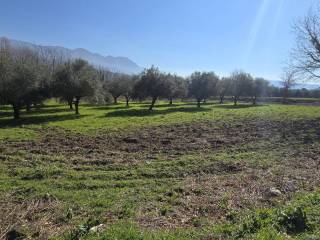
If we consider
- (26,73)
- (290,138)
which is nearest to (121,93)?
(26,73)

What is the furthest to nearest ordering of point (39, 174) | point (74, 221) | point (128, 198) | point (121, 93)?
point (121, 93) → point (39, 174) → point (128, 198) → point (74, 221)

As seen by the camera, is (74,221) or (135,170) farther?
(135,170)

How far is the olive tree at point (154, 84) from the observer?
202 feet

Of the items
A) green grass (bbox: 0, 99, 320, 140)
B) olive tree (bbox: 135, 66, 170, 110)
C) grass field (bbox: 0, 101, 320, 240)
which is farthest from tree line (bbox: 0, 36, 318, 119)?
grass field (bbox: 0, 101, 320, 240)

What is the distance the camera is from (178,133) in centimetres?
2720

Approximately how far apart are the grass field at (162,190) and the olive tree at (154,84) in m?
40.9

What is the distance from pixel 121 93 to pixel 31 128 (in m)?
52.0

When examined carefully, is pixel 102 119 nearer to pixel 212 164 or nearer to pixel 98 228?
pixel 212 164

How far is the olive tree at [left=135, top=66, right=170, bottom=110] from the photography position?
61.7 metres

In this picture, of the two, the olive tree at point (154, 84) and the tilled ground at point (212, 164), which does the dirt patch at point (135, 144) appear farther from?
the olive tree at point (154, 84)

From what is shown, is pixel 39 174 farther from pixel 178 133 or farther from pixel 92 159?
pixel 178 133

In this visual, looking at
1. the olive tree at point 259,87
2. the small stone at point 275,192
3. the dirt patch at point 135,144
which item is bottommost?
the dirt patch at point 135,144

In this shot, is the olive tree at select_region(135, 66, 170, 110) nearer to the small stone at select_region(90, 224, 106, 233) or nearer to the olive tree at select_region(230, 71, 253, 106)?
the olive tree at select_region(230, 71, 253, 106)

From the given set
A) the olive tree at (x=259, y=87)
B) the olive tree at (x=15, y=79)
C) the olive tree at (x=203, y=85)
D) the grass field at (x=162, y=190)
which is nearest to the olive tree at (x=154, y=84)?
the olive tree at (x=203, y=85)
